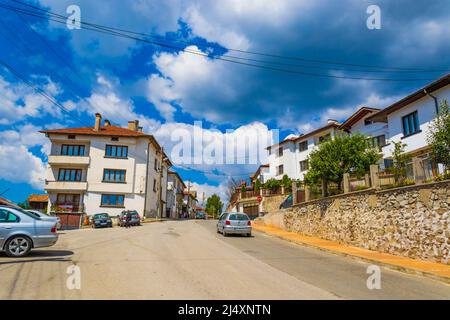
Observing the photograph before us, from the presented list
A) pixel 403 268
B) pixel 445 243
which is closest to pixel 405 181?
pixel 445 243

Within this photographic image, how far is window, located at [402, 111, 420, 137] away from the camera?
21.1 meters

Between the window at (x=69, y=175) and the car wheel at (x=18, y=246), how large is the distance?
3115 centimetres

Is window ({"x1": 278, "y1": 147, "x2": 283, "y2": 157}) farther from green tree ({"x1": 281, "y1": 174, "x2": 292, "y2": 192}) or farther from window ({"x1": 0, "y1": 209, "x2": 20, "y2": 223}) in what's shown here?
window ({"x1": 0, "y1": 209, "x2": 20, "y2": 223})

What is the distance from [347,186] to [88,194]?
104 ft

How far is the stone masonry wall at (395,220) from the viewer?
10188mm

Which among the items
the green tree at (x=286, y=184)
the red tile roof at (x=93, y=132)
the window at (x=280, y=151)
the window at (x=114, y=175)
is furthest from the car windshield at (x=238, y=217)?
the window at (x=280, y=151)

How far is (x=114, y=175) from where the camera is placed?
38469mm

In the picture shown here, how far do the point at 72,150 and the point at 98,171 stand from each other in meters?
4.97

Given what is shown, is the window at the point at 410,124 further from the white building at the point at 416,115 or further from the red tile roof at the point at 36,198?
the red tile roof at the point at 36,198

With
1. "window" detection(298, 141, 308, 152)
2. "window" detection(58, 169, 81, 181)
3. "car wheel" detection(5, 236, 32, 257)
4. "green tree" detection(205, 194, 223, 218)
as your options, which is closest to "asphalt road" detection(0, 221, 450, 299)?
"car wheel" detection(5, 236, 32, 257)

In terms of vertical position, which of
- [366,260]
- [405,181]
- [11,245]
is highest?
[405,181]

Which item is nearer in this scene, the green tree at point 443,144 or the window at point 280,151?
the green tree at point 443,144
